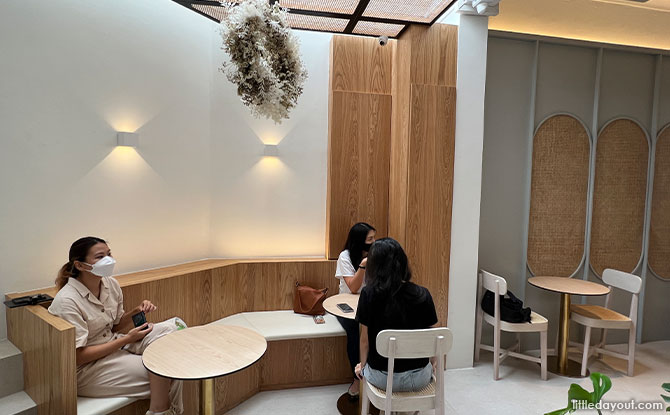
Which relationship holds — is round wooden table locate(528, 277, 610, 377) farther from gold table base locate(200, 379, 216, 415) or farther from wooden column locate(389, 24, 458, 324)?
gold table base locate(200, 379, 216, 415)

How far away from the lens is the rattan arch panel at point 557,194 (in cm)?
413

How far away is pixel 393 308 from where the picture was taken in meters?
2.17

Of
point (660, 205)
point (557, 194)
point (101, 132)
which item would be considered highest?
point (101, 132)

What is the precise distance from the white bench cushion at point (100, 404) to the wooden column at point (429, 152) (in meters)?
2.41

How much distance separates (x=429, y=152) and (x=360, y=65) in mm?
1181

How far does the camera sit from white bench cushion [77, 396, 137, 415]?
6.88 ft

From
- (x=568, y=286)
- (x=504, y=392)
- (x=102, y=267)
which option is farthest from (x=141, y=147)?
(x=568, y=286)

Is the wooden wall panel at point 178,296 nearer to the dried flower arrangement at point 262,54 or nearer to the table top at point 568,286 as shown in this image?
the dried flower arrangement at point 262,54

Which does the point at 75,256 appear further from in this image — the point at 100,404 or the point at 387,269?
the point at 387,269

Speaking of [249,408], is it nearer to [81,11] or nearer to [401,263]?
[401,263]

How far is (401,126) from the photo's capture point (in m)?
3.65

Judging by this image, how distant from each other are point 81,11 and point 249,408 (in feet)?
10.7

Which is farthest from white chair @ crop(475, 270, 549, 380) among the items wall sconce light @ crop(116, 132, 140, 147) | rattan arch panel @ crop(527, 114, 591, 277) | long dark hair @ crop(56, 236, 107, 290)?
wall sconce light @ crop(116, 132, 140, 147)

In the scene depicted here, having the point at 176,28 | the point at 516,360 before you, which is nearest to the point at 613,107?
the point at 516,360
